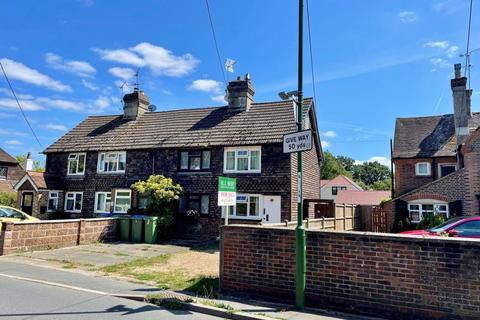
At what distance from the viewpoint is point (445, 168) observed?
2625cm

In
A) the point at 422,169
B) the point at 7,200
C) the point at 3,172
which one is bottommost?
the point at 7,200

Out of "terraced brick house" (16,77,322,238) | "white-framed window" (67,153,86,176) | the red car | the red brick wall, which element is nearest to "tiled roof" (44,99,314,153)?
"terraced brick house" (16,77,322,238)

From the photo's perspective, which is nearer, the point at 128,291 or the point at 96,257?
the point at 128,291

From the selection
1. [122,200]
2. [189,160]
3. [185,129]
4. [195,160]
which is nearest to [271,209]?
[195,160]

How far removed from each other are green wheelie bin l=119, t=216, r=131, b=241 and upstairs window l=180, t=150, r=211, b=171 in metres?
4.75

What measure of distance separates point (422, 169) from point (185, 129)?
1690 centimetres

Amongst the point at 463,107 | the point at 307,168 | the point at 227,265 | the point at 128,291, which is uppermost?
the point at 463,107

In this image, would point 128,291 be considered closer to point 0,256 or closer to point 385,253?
point 385,253

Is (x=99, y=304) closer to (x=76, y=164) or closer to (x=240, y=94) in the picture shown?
(x=240, y=94)

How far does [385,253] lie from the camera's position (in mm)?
6656

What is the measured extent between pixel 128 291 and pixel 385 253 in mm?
5351

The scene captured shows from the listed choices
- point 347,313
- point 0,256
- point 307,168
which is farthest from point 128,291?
point 307,168

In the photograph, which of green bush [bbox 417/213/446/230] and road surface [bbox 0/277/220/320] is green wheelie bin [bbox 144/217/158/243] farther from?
green bush [bbox 417/213/446/230]

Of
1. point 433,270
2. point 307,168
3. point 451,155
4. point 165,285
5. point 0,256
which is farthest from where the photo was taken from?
point 451,155
